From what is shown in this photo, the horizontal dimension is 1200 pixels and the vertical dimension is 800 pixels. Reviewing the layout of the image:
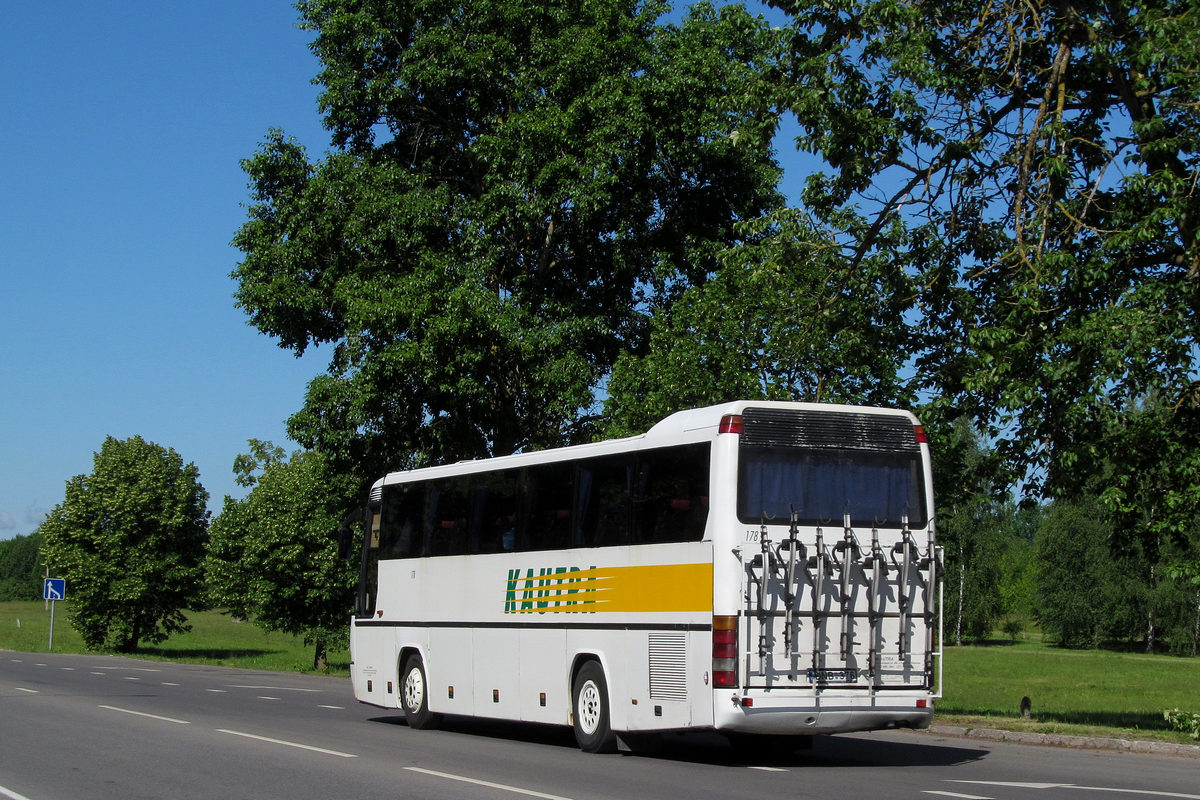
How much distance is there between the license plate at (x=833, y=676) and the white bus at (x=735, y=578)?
0.05 ft

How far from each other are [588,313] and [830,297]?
10633mm

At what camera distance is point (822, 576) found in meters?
13.5

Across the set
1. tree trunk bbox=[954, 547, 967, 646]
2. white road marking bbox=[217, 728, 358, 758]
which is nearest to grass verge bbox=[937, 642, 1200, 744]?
tree trunk bbox=[954, 547, 967, 646]

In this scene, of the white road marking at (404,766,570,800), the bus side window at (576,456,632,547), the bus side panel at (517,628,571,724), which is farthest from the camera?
the bus side panel at (517,628,571,724)

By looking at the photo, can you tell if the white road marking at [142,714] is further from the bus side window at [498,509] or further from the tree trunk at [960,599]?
the tree trunk at [960,599]

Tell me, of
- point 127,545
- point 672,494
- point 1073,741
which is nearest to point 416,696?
point 672,494

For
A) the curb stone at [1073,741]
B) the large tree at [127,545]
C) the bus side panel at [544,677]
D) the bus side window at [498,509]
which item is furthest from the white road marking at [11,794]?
the large tree at [127,545]

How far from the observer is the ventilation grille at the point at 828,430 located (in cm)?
1361

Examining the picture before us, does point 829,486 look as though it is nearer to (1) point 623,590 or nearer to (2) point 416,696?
(1) point 623,590

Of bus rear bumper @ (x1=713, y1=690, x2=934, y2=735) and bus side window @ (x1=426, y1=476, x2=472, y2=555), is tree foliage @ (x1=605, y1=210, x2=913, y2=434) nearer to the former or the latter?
bus side window @ (x1=426, y1=476, x2=472, y2=555)

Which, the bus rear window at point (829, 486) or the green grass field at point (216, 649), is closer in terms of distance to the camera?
the bus rear window at point (829, 486)

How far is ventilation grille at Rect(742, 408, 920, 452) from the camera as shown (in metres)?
13.6

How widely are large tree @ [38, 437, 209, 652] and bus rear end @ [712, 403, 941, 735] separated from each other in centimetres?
4903

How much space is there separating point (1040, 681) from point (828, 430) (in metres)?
36.7
